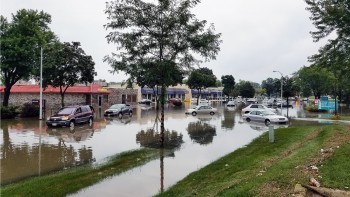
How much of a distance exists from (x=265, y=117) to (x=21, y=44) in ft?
90.9

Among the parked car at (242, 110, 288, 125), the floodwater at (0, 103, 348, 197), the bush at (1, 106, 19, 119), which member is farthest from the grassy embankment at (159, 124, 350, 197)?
the bush at (1, 106, 19, 119)

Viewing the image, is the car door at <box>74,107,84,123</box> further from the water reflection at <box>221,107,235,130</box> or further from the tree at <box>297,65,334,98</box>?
the tree at <box>297,65,334,98</box>

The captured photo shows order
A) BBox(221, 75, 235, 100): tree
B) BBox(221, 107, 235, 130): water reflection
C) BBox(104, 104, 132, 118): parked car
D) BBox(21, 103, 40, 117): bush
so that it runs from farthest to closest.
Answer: BBox(221, 75, 235, 100): tree < BBox(104, 104, 132, 118): parked car < BBox(21, 103, 40, 117): bush < BBox(221, 107, 235, 130): water reflection

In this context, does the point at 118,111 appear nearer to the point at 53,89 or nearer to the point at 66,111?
the point at 66,111

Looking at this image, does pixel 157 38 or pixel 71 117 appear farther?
pixel 71 117

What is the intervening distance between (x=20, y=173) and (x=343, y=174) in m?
10.5

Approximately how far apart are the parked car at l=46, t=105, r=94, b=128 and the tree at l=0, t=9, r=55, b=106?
502 inches

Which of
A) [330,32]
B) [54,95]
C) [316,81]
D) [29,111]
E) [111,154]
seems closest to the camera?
[111,154]

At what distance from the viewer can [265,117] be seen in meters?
30.8

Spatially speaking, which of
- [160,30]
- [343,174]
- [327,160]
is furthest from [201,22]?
[343,174]

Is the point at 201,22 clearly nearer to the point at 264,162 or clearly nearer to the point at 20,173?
the point at 264,162

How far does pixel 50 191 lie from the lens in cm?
927

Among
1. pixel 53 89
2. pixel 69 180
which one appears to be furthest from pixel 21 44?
pixel 69 180

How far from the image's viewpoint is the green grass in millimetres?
9195
